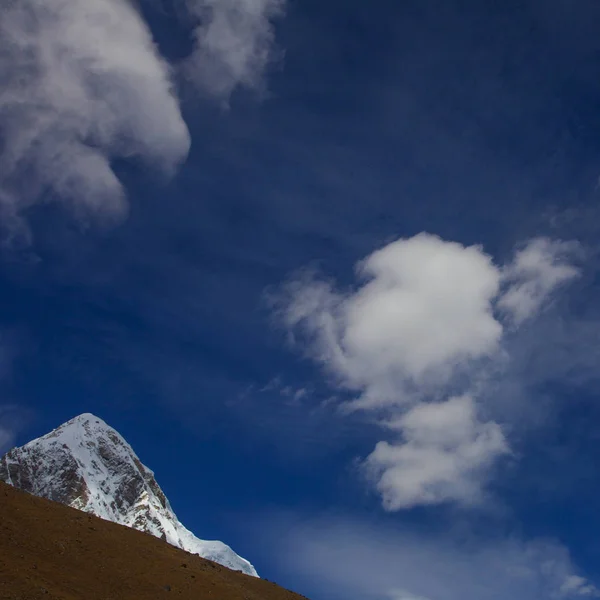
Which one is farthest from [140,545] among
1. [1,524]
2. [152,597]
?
[1,524]

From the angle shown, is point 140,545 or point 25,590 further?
point 140,545

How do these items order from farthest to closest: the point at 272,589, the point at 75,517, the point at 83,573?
the point at 272,589, the point at 75,517, the point at 83,573

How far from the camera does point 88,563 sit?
52.4 meters

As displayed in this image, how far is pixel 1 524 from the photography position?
5122 centimetres

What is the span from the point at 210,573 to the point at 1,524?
21990 mm

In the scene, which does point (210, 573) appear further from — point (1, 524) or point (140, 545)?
point (1, 524)

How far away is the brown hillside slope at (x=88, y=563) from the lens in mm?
45812

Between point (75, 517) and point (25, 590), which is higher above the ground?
point (75, 517)

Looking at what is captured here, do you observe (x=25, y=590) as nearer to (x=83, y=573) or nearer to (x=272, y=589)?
(x=83, y=573)

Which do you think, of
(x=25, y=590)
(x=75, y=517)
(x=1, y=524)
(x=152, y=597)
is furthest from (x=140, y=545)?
(x=25, y=590)

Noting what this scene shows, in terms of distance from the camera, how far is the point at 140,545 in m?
61.4

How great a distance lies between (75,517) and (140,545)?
7.25 m

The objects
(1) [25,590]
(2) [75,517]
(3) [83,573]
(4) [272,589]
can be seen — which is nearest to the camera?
(1) [25,590]

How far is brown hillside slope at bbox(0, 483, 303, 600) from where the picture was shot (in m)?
45.8
